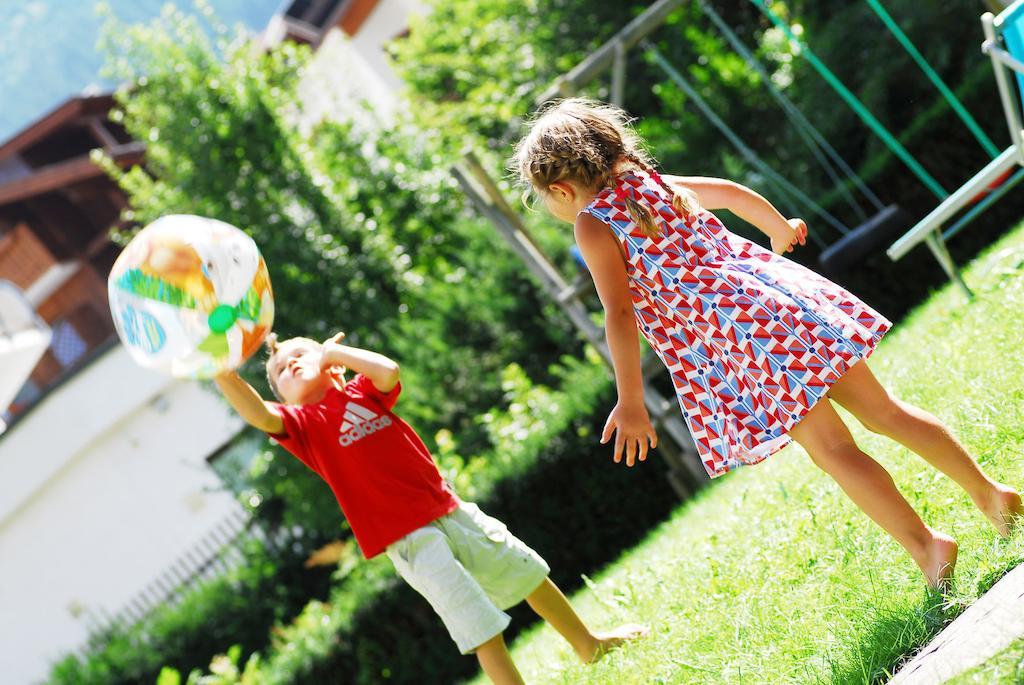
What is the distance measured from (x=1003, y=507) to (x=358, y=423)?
2.02 meters

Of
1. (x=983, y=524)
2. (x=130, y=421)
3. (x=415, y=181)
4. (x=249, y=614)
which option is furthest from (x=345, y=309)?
(x=983, y=524)

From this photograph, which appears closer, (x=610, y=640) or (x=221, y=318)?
(x=221, y=318)

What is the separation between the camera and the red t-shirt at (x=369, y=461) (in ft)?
11.6

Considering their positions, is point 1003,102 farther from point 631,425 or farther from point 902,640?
point 902,640

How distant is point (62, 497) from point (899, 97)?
13433mm

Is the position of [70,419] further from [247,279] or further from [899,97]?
[247,279]

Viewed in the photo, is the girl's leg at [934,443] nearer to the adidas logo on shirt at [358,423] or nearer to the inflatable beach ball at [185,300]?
the adidas logo on shirt at [358,423]

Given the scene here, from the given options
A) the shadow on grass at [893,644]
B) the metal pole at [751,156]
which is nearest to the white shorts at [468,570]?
the shadow on grass at [893,644]

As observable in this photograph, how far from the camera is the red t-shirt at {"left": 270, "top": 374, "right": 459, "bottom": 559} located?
3.55 m

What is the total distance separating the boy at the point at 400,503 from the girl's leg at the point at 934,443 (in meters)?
1.38

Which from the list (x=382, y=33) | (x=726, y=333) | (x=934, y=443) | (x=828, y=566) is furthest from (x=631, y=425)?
(x=382, y=33)

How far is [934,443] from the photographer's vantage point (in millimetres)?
2711

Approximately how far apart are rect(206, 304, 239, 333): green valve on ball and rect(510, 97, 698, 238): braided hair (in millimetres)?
1045

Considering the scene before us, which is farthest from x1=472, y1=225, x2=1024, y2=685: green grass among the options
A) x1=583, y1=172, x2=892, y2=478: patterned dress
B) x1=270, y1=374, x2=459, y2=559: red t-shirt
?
x1=270, y1=374, x2=459, y2=559: red t-shirt
